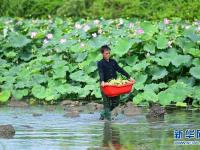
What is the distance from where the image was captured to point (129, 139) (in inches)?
417

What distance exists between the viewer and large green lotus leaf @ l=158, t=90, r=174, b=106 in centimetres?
1423

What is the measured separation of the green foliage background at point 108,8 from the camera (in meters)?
23.9

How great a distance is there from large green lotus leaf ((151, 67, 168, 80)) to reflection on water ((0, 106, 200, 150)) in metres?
1.49

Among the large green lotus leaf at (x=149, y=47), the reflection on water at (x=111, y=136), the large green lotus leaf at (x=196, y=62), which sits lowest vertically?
the reflection on water at (x=111, y=136)

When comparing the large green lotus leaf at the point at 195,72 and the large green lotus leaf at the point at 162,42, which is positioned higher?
the large green lotus leaf at the point at 162,42

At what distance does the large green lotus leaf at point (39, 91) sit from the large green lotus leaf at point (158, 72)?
2470mm

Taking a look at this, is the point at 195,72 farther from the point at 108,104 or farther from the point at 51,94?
the point at 51,94

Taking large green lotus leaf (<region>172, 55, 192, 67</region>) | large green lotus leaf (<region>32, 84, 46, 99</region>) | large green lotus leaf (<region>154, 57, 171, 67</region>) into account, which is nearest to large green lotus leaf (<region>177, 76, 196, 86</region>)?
large green lotus leaf (<region>172, 55, 192, 67</region>)

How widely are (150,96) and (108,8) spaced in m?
11.6

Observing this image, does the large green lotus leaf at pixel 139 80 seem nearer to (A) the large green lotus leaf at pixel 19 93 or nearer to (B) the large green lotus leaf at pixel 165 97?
(B) the large green lotus leaf at pixel 165 97

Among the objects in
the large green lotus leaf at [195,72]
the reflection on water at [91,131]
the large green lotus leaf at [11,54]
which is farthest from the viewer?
the large green lotus leaf at [11,54]

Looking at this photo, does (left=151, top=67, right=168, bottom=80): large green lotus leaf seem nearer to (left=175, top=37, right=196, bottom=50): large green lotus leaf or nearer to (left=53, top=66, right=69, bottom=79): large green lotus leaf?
(left=175, top=37, right=196, bottom=50): large green lotus leaf

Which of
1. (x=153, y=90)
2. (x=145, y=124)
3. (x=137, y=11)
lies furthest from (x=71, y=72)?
(x=137, y=11)

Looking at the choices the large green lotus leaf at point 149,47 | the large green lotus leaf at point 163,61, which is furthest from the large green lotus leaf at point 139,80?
the large green lotus leaf at point 149,47
